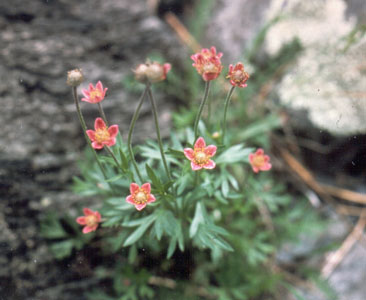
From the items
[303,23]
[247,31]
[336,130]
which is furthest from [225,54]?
[336,130]

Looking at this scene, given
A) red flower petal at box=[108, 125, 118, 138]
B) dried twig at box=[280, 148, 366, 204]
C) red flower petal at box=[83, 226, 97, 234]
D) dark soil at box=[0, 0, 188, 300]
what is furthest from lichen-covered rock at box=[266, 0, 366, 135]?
red flower petal at box=[83, 226, 97, 234]

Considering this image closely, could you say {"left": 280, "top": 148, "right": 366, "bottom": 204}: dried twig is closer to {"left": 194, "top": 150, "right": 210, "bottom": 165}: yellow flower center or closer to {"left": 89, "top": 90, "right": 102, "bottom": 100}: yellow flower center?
{"left": 194, "top": 150, "right": 210, "bottom": 165}: yellow flower center

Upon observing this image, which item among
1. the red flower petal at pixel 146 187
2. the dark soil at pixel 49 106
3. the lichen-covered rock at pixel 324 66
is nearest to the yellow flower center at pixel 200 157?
the red flower petal at pixel 146 187

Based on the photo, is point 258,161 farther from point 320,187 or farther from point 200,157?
point 320,187

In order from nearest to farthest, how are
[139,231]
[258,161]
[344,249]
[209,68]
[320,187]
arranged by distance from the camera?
[209,68]
[139,231]
[258,161]
[344,249]
[320,187]

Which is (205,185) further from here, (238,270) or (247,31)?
(247,31)

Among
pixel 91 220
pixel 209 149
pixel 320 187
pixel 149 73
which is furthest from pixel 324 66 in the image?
pixel 91 220

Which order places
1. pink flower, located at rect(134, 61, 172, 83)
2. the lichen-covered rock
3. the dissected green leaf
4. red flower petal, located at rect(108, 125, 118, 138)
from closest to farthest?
pink flower, located at rect(134, 61, 172, 83), red flower petal, located at rect(108, 125, 118, 138), the dissected green leaf, the lichen-covered rock
